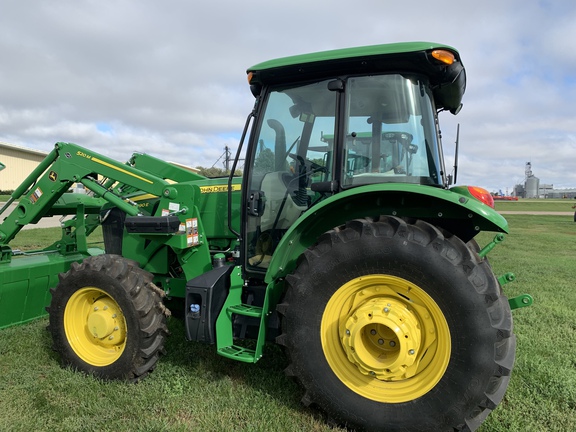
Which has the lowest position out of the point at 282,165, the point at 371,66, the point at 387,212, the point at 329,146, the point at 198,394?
the point at 198,394

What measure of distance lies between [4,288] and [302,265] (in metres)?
3.19

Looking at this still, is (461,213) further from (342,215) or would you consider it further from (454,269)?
(342,215)

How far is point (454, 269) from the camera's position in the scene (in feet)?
7.56

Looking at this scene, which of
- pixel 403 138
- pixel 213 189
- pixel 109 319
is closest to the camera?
pixel 403 138

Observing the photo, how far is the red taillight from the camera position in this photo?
2814 millimetres

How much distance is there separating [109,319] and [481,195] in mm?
2948

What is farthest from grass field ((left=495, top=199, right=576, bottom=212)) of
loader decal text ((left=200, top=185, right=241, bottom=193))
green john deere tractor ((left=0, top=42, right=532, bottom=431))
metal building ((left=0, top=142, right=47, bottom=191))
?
metal building ((left=0, top=142, right=47, bottom=191))

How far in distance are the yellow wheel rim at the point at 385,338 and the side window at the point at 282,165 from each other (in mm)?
806

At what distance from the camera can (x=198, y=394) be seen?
118 inches

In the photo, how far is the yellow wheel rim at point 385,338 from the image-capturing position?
94.0 inches

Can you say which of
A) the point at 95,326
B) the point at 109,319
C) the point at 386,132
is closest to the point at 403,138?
the point at 386,132

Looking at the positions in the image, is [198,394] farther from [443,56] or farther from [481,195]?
[443,56]

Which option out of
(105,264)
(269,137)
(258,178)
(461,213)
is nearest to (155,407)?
(105,264)

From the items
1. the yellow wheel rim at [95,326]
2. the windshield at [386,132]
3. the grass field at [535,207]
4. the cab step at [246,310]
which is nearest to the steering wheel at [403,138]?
the windshield at [386,132]
